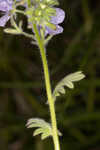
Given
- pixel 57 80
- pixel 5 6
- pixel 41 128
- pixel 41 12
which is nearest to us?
pixel 41 12

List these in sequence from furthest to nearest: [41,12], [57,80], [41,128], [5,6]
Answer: [57,80], [41,128], [5,6], [41,12]

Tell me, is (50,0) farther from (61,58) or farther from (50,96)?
(61,58)

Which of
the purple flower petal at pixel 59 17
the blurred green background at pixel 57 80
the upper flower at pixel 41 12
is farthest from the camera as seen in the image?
the blurred green background at pixel 57 80

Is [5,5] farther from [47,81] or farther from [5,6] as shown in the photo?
[47,81]

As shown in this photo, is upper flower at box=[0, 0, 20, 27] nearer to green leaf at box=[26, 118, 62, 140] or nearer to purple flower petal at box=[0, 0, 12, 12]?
purple flower petal at box=[0, 0, 12, 12]

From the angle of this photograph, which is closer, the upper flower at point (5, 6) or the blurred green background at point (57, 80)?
the upper flower at point (5, 6)

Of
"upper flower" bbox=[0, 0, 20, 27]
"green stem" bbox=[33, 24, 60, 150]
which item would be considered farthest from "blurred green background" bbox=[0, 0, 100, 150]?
"upper flower" bbox=[0, 0, 20, 27]

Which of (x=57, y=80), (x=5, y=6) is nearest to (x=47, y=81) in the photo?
(x=5, y=6)

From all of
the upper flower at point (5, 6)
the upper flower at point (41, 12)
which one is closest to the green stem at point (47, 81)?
the upper flower at point (41, 12)

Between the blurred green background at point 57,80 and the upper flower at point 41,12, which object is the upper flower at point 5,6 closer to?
the upper flower at point 41,12

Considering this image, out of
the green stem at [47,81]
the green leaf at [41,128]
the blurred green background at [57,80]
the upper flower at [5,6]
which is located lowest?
the blurred green background at [57,80]
